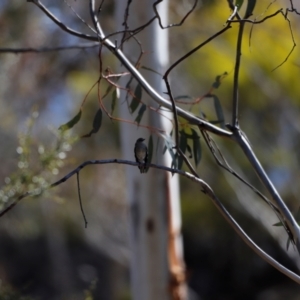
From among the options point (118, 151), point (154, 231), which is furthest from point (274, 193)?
point (118, 151)

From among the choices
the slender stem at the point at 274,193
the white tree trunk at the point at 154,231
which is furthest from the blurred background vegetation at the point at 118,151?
the slender stem at the point at 274,193

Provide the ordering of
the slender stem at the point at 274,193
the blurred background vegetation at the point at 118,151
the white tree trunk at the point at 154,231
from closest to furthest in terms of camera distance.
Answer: the slender stem at the point at 274,193
the white tree trunk at the point at 154,231
the blurred background vegetation at the point at 118,151

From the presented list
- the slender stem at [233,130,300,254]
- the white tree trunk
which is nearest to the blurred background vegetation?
the white tree trunk

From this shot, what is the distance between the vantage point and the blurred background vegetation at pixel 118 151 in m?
5.62

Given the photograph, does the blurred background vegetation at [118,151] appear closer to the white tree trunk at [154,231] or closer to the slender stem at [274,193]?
the white tree trunk at [154,231]

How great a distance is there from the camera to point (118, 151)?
7.26 metres

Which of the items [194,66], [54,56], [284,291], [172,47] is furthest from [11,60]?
[284,291]

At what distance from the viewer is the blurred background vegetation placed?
221 inches

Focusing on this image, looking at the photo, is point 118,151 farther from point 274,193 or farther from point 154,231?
point 274,193

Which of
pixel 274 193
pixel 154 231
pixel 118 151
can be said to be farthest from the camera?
pixel 118 151

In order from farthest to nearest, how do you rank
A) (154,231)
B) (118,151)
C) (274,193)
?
(118,151) → (154,231) → (274,193)

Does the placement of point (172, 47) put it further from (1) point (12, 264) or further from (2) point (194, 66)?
(1) point (12, 264)

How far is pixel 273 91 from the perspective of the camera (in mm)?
6270

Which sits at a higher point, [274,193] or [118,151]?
[118,151]
